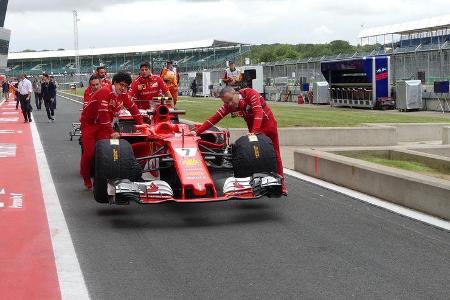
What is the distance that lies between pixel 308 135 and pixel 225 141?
682 centimetres

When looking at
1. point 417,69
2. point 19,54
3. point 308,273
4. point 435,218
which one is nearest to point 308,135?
point 435,218

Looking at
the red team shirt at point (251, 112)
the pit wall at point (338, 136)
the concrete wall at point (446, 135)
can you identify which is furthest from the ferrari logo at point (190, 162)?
the concrete wall at point (446, 135)

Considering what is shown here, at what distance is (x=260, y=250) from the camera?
6.98m

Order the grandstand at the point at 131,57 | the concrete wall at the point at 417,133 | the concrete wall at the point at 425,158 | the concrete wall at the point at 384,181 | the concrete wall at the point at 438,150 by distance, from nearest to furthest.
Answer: the concrete wall at the point at 384,181, the concrete wall at the point at 425,158, the concrete wall at the point at 438,150, the concrete wall at the point at 417,133, the grandstand at the point at 131,57

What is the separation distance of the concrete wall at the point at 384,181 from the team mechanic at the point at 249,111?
1.14 metres

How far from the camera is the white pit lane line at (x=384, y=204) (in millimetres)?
8008

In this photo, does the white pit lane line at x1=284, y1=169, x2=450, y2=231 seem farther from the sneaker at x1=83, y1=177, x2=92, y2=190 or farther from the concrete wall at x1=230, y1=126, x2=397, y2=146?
the concrete wall at x1=230, y1=126, x2=397, y2=146

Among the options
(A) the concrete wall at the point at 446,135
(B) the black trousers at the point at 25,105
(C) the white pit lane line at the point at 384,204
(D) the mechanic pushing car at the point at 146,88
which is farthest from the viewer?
(B) the black trousers at the point at 25,105

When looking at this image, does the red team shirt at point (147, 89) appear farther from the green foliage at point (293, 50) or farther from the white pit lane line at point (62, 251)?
the green foliage at point (293, 50)

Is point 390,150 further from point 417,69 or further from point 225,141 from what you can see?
point 417,69

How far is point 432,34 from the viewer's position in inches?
2781

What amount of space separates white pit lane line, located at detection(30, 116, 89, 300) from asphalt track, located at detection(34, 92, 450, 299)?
0.09 meters

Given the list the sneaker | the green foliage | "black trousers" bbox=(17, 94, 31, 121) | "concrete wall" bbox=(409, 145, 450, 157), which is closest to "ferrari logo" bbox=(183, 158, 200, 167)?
the sneaker

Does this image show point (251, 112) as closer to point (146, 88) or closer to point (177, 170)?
point (177, 170)
